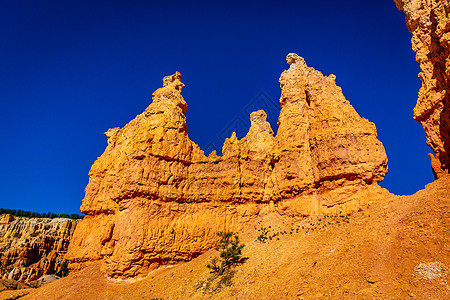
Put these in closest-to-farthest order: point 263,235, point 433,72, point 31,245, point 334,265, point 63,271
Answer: point 334,265
point 433,72
point 263,235
point 63,271
point 31,245

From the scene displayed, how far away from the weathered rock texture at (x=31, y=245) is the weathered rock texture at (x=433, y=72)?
238 feet

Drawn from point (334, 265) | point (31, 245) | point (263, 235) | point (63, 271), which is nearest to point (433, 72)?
point (334, 265)

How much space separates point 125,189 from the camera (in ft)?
95.6

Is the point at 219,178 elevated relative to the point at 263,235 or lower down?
elevated

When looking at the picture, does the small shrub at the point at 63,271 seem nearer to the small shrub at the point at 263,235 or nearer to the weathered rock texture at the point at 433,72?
the small shrub at the point at 263,235

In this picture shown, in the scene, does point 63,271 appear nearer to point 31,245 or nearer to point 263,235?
point 31,245

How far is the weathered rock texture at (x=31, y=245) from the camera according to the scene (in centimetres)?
5810

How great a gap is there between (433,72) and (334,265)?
15521 millimetres

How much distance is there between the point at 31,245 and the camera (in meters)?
64.9

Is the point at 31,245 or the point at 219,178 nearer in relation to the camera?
the point at 219,178

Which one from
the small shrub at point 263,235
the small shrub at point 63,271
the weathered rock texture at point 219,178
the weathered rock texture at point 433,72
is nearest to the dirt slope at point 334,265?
the small shrub at point 263,235

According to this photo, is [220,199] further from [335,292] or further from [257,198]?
[335,292]

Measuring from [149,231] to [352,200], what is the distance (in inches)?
807

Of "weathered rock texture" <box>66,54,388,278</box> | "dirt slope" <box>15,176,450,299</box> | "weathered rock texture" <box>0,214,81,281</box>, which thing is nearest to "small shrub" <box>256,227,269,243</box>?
"dirt slope" <box>15,176,450,299</box>
